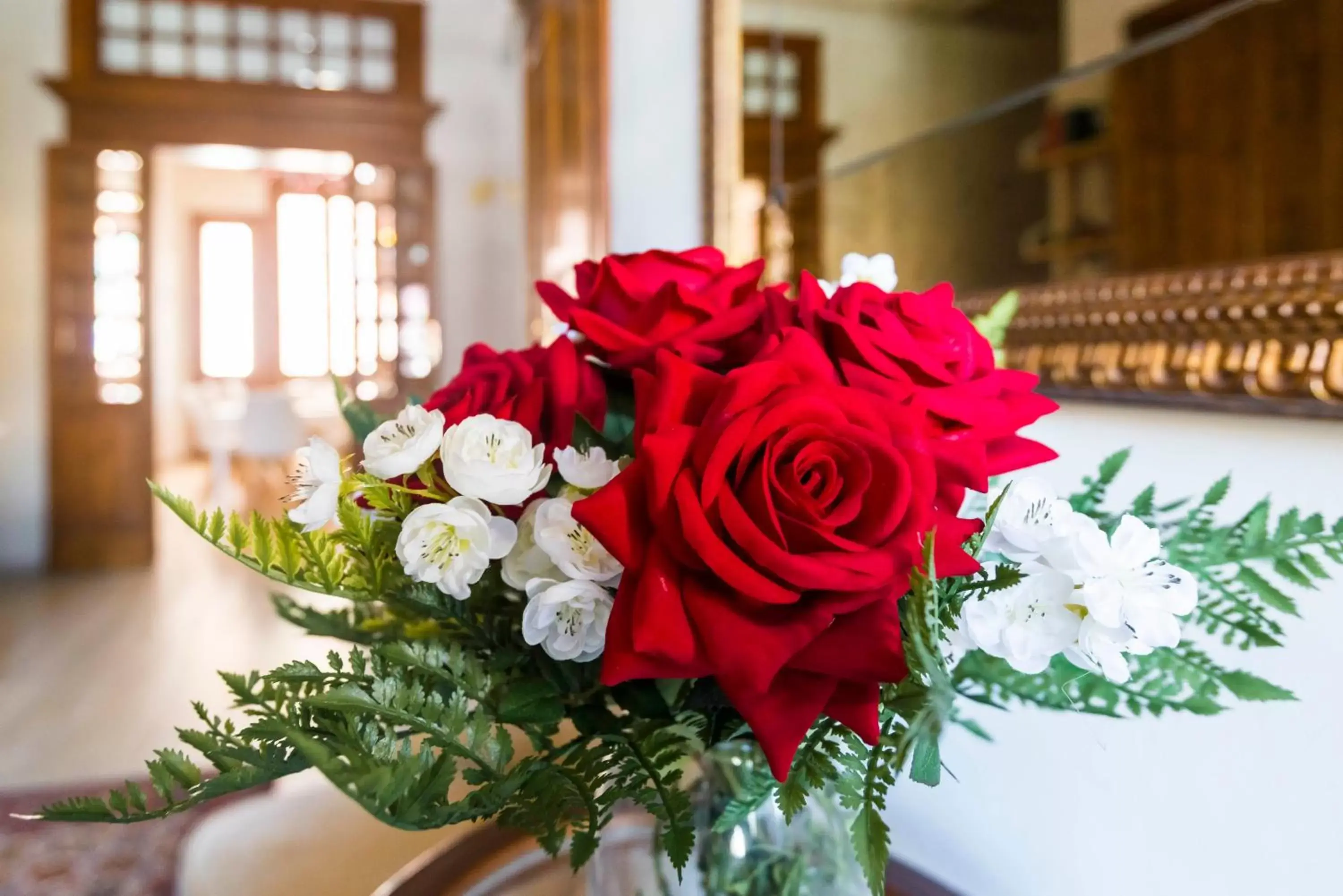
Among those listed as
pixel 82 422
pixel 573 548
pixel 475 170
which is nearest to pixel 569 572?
pixel 573 548

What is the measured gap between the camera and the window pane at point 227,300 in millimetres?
9680

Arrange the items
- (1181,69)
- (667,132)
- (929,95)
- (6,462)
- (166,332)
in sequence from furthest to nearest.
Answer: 1. (166,332)
2. (6,462)
3. (667,132)
4. (929,95)
5. (1181,69)

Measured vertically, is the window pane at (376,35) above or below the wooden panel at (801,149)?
above

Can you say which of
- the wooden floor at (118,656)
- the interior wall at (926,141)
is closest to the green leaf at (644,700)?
the interior wall at (926,141)

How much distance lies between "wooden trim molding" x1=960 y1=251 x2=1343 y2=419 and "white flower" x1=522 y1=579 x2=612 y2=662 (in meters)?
0.42

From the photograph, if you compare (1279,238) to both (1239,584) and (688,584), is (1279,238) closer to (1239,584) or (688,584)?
(1239,584)

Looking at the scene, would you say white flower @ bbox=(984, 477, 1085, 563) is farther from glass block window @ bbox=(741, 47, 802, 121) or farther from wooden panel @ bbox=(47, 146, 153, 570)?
wooden panel @ bbox=(47, 146, 153, 570)

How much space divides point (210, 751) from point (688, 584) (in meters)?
0.19

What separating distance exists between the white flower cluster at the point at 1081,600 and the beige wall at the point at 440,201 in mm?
4472

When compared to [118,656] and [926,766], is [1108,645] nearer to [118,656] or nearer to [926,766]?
[926,766]

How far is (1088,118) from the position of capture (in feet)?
2.39

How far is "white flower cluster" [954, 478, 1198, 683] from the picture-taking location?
33cm

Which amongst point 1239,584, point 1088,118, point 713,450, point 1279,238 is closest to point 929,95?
point 1088,118

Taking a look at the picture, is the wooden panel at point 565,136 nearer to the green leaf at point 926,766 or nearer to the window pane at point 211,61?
the green leaf at point 926,766
